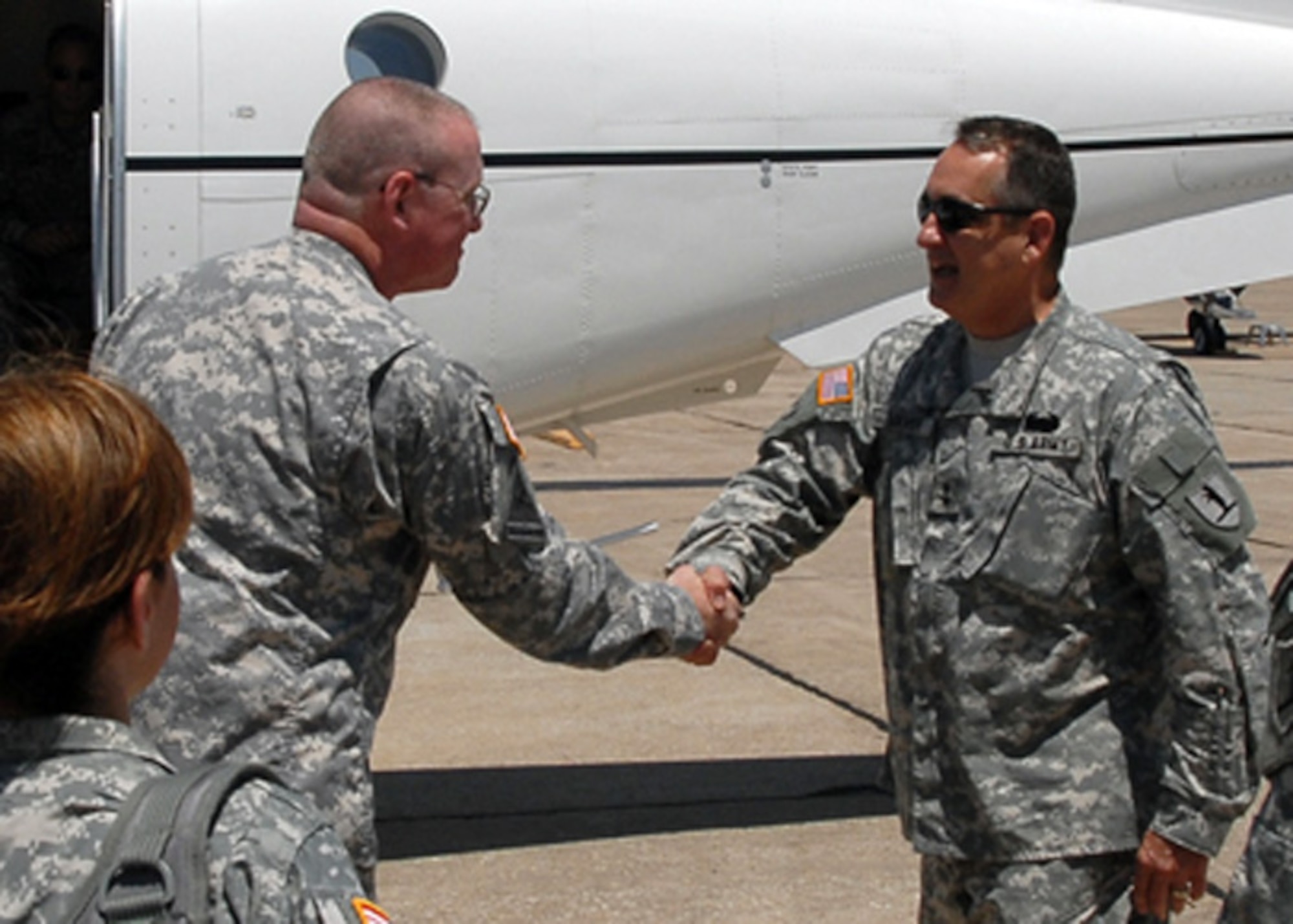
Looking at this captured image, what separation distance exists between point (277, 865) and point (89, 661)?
242 mm

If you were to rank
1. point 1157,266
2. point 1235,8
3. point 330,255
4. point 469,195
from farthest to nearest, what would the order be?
1. point 1235,8
2. point 1157,266
3. point 469,195
4. point 330,255

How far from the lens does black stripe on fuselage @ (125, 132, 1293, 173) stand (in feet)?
18.3

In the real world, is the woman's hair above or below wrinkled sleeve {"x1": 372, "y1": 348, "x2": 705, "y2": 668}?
above

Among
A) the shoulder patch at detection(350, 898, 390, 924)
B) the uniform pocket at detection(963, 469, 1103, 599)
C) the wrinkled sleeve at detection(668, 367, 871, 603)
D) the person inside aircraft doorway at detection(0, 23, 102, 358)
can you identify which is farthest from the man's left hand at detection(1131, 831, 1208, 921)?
the person inside aircraft doorway at detection(0, 23, 102, 358)

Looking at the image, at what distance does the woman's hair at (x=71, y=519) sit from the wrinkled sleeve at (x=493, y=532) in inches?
47.1

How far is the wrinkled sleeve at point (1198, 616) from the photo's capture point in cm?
300

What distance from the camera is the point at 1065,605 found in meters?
3.13

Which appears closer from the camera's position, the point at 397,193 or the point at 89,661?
the point at 89,661

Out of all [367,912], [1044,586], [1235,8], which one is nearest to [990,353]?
[1044,586]

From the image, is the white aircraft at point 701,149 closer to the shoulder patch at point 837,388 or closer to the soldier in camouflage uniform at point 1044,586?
the shoulder patch at point 837,388

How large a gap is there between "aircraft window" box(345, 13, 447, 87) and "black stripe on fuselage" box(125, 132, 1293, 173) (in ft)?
1.04

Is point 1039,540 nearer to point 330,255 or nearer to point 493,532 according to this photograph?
point 493,532

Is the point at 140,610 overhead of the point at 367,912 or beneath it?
overhead

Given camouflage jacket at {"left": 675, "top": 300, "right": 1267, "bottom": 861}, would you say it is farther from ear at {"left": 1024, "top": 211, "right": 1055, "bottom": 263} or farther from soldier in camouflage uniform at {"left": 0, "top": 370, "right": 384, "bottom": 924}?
soldier in camouflage uniform at {"left": 0, "top": 370, "right": 384, "bottom": 924}
